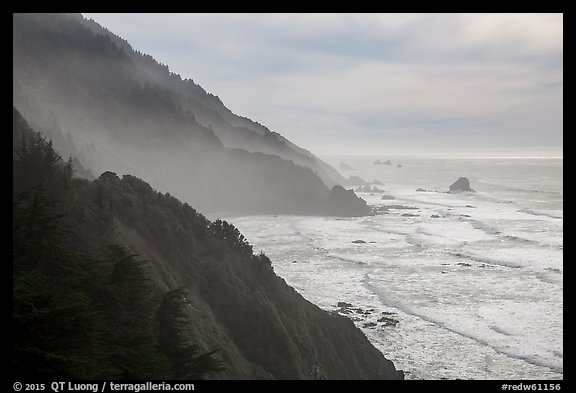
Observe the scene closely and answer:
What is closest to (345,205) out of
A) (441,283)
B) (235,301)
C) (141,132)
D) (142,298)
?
(141,132)

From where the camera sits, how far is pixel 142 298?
8.88 metres

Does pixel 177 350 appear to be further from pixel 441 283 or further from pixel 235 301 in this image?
pixel 441 283

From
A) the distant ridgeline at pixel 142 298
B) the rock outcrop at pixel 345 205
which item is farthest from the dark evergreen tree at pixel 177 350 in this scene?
the rock outcrop at pixel 345 205

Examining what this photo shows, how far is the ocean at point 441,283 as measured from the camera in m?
23.1

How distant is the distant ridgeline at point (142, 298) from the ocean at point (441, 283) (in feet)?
27.8

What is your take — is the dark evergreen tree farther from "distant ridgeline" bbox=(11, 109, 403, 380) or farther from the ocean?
the ocean

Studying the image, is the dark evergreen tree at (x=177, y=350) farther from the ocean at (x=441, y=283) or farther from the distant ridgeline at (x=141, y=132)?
the distant ridgeline at (x=141, y=132)

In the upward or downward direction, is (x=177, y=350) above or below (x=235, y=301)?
above

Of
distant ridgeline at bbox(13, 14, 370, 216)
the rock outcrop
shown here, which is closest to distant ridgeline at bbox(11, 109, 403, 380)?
distant ridgeline at bbox(13, 14, 370, 216)

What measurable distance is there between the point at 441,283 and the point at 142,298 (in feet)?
106

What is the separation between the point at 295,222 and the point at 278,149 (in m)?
60.6

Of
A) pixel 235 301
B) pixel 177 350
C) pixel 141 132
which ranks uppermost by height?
pixel 141 132
